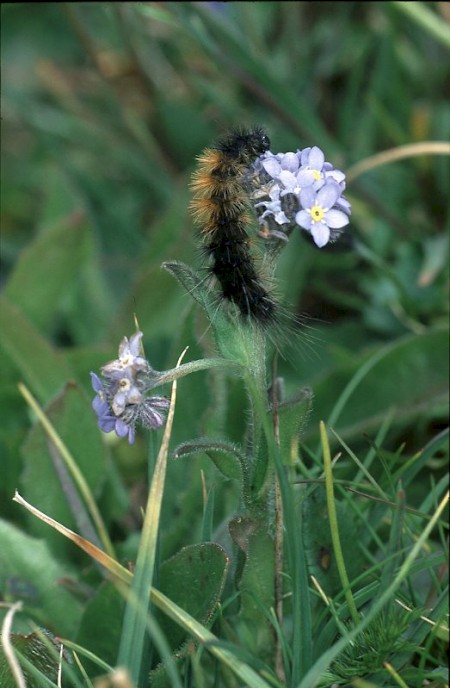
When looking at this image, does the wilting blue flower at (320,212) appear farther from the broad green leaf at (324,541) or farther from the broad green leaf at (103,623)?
the broad green leaf at (103,623)

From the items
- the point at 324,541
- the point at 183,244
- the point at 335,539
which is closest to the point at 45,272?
the point at 183,244

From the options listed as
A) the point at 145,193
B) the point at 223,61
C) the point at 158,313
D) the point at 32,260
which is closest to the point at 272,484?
the point at 158,313

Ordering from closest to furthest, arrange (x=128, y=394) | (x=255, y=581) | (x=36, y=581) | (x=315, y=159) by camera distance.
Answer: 1. (x=128, y=394)
2. (x=315, y=159)
3. (x=255, y=581)
4. (x=36, y=581)

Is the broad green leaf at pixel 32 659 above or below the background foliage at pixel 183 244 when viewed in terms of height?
below

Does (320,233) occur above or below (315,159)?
below

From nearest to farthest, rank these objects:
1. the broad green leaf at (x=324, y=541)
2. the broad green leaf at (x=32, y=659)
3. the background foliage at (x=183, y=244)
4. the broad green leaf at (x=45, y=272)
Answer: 1. the broad green leaf at (x=32, y=659)
2. the broad green leaf at (x=324, y=541)
3. the background foliage at (x=183, y=244)
4. the broad green leaf at (x=45, y=272)

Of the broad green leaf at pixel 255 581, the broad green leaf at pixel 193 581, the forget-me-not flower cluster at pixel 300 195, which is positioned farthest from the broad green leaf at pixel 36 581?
the forget-me-not flower cluster at pixel 300 195

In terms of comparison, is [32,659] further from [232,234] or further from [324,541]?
[232,234]
